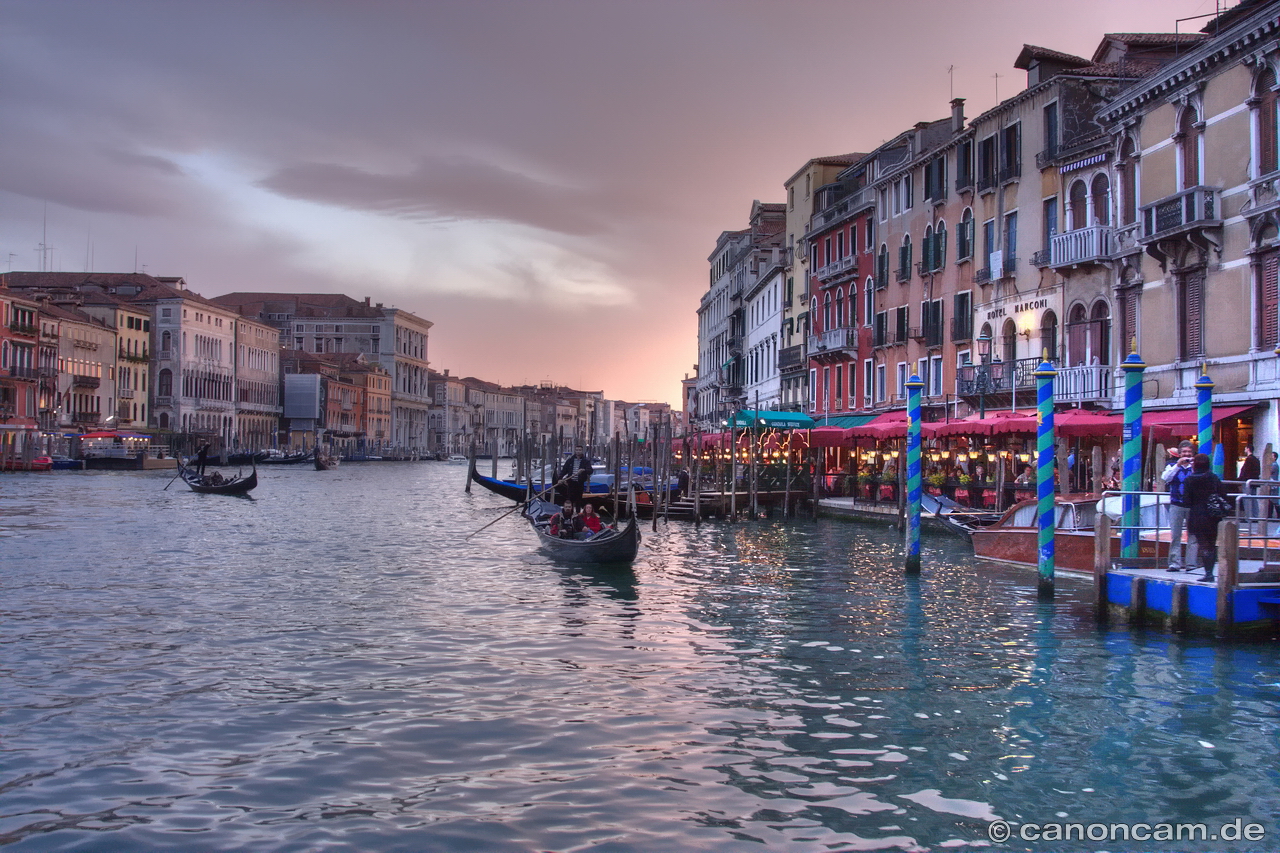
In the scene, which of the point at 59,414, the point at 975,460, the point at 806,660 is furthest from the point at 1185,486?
the point at 59,414

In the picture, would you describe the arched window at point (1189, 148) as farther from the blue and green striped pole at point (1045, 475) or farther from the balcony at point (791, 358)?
the balcony at point (791, 358)

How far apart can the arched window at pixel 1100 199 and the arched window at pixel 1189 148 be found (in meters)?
3.48

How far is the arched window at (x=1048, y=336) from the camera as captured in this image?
24797 mm

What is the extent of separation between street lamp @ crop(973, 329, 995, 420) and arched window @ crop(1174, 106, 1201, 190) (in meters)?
6.32

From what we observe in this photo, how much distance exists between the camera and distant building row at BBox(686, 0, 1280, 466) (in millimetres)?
17922

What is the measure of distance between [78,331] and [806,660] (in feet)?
217

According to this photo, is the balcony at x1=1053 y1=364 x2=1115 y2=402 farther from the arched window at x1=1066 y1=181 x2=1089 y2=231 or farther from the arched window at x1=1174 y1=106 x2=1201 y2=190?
the arched window at x1=1174 y1=106 x2=1201 y2=190

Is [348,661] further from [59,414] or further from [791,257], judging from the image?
[59,414]

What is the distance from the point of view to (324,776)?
22.7ft

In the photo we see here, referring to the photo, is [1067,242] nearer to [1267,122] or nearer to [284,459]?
[1267,122]

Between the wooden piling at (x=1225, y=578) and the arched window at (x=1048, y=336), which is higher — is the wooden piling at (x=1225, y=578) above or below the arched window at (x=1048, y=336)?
below

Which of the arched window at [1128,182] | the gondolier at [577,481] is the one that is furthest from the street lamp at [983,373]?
the gondolier at [577,481]

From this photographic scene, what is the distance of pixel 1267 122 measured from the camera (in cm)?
1731

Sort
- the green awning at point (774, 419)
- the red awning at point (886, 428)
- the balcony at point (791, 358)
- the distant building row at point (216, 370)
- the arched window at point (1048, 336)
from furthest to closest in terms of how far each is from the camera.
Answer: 1. the distant building row at point (216, 370)
2. the balcony at point (791, 358)
3. the green awning at point (774, 419)
4. the red awning at point (886, 428)
5. the arched window at point (1048, 336)
